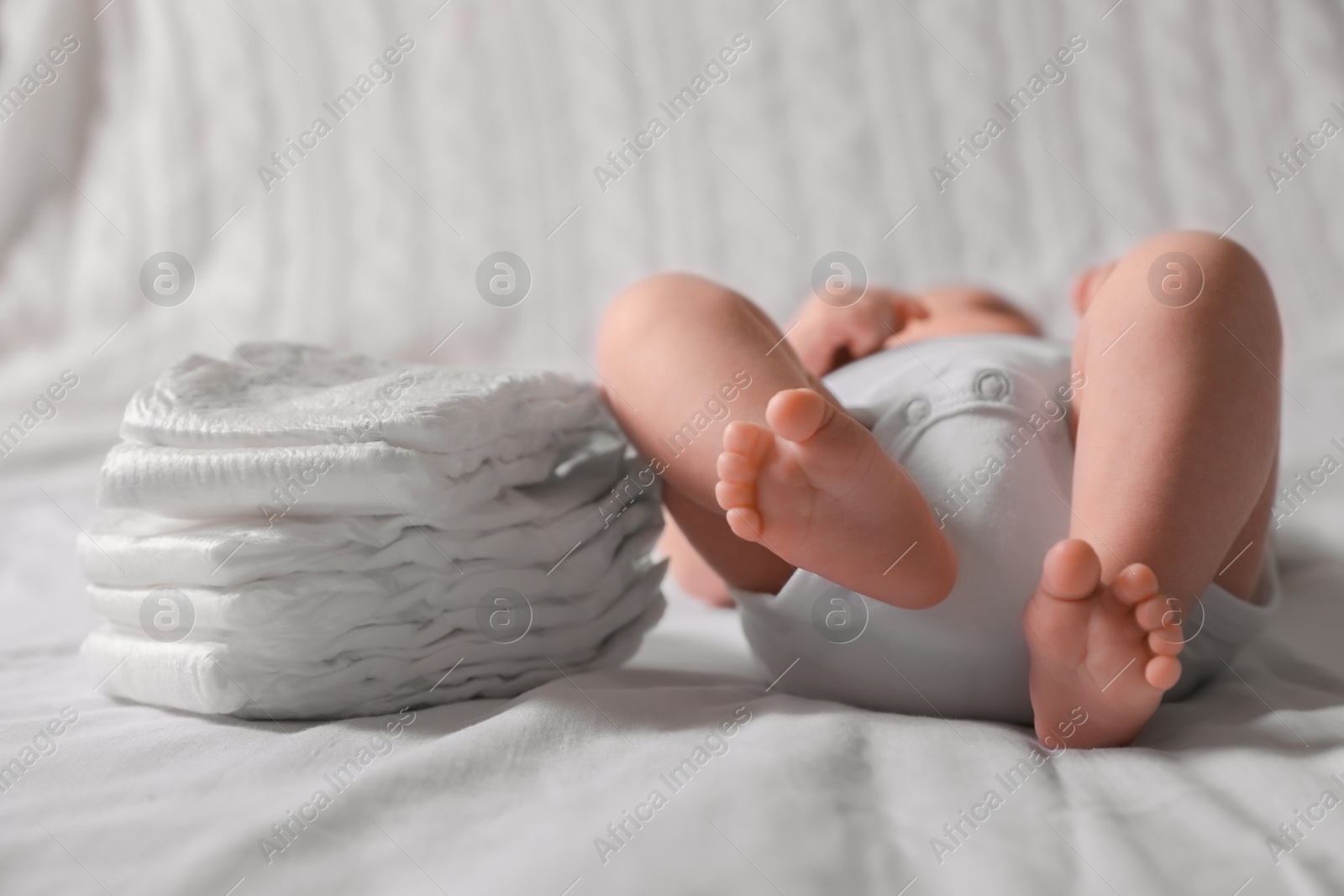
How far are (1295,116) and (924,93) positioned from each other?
1.88ft

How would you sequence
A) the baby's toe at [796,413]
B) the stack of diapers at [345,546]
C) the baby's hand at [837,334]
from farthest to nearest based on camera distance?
the baby's hand at [837,334] < the stack of diapers at [345,546] < the baby's toe at [796,413]

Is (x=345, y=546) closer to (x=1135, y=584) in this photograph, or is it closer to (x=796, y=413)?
(x=796, y=413)

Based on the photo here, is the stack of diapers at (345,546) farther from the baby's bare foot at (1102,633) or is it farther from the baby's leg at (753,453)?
the baby's bare foot at (1102,633)

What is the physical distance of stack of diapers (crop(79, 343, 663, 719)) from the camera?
2.21 ft

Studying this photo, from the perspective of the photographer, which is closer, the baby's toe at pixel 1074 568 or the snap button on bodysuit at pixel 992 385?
the baby's toe at pixel 1074 568

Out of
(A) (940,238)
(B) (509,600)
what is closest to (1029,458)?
(B) (509,600)

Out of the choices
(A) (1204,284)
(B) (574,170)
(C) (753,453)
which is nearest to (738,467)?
(C) (753,453)

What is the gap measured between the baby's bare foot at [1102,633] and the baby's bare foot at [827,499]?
76 mm

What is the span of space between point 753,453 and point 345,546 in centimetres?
28

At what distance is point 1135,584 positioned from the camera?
1.94 ft

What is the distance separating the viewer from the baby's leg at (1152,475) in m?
0.60

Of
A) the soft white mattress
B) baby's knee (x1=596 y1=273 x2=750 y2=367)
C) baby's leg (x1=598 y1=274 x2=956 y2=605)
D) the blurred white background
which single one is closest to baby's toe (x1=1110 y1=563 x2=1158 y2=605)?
baby's leg (x1=598 y1=274 x2=956 y2=605)

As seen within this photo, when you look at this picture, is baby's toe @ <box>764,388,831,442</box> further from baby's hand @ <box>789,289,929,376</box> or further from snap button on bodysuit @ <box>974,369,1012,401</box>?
baby's hand @ <box>789,289,929,376</box>

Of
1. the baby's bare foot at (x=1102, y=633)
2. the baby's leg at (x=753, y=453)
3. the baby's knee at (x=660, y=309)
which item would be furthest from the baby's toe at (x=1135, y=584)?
the baby's knee at (x=660, y=309)
